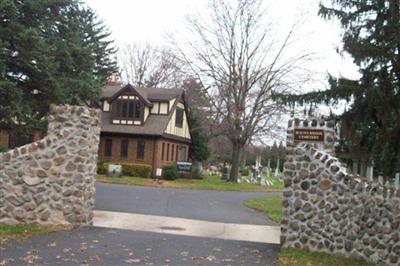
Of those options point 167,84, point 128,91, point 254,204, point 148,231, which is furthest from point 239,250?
point 167,84

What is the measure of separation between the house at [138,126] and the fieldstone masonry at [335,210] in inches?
→ 1118

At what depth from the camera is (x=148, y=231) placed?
41.8 ft

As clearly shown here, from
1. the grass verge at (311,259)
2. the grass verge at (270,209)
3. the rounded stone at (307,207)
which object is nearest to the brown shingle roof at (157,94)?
the grass verge at (270,209)

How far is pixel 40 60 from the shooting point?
18625mm

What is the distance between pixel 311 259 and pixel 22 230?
620cm

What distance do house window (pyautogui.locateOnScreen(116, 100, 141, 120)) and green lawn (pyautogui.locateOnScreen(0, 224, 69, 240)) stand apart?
28945mm

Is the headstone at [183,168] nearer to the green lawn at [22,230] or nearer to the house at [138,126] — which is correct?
the house at [138,126]

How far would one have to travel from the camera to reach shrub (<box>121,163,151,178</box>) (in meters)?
38.4

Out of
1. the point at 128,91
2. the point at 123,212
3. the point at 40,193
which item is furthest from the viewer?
the point at 128,91

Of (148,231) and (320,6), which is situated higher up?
(320,6)

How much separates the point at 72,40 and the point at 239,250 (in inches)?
530

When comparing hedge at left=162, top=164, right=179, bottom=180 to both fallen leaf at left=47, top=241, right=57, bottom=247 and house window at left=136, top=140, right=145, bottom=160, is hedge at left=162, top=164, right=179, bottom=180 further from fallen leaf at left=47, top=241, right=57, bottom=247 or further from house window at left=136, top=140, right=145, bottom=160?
fallen leaf at left=47, top=241, right=57, bottom=247

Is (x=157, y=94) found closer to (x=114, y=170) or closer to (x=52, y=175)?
(x=114, y=170)

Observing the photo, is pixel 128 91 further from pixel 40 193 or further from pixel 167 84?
pixel 40 193
